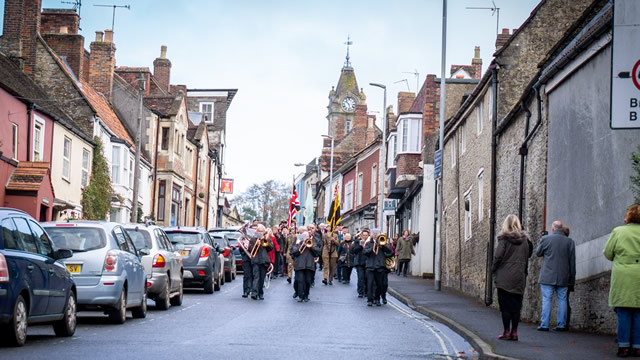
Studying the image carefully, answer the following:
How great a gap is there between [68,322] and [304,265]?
11073mm

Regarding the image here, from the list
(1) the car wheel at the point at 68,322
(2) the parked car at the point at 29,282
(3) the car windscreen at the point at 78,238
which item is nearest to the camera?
(2) the parked car at the point at 29,282

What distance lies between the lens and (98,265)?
15.1 m

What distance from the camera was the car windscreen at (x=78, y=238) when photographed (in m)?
15.3

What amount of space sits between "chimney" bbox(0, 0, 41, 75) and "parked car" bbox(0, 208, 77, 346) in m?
25.9

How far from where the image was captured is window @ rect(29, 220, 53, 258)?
12502 mm

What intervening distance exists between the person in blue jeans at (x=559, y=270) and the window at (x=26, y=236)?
26.1 ft

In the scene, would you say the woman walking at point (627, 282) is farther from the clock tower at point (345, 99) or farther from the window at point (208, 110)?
the clock tower at point (345, 99)

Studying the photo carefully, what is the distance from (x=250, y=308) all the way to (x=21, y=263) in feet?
29.9

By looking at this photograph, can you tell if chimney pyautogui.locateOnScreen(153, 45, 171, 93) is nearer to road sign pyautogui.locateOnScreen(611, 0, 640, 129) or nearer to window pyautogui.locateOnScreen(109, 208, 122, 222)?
window pyautogui.locateOnScreen(109, 208, 122, 222)

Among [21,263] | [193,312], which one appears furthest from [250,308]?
[21,263]

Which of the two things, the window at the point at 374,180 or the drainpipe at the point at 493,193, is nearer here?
the drainpipe at the point at 493,193

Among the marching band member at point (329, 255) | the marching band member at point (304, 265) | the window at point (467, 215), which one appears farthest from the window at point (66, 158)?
the window at point (467, 215)

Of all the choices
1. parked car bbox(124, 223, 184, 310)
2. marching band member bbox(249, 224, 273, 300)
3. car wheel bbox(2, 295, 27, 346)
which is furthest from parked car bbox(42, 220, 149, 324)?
marching band member bbox(249, 224, 273, 300)

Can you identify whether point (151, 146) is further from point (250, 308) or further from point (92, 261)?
point (92, 261)
